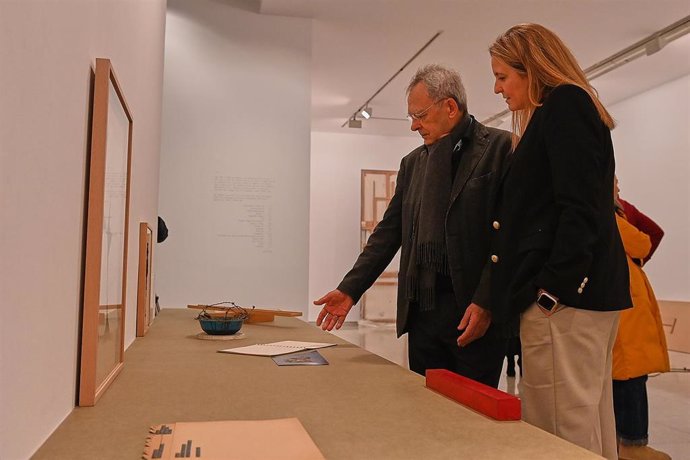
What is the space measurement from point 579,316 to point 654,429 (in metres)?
2.77

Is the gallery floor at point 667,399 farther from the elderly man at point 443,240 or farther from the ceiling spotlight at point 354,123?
the ceiling spotlight at point 354,123

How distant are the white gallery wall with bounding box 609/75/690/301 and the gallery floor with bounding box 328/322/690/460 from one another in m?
0.97

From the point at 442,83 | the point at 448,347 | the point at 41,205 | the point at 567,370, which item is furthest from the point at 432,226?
the point at 41,205

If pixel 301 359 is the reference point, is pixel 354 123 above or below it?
above

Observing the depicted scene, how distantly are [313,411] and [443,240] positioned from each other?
0.90m

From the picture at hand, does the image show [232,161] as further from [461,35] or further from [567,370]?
[567,370]

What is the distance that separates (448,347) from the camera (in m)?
1.74

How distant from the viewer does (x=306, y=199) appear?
523cm

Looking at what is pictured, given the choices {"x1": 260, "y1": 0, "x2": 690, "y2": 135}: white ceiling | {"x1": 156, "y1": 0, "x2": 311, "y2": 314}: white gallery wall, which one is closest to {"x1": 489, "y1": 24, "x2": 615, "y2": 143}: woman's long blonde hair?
{"x1": 156, "y1": 0, "x2": 311, "y2": 314}: white gallery wall

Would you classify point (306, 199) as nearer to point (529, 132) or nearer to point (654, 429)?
point (654, 429)

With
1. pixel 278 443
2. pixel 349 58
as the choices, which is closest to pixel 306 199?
pixel 349 58

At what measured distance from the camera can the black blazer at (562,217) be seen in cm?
119

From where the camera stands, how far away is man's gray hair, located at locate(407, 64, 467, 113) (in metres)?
1.90

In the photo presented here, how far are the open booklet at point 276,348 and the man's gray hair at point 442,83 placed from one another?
84 centimetres
